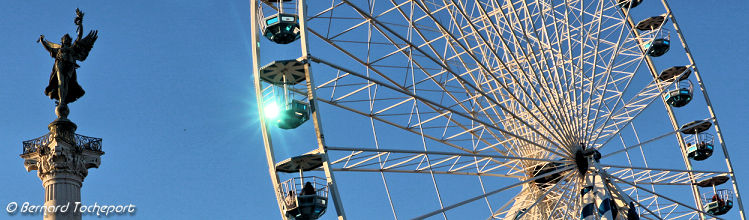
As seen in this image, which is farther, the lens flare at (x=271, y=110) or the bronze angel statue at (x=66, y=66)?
the lens flare at (x=271, y=110)

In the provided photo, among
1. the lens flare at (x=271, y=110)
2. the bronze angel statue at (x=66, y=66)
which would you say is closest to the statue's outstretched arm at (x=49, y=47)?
the bronze angel statue at (x=66, y=66)

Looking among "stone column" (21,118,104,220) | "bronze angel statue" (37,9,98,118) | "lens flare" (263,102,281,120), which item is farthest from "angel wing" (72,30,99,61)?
"lens flare" (263,102,281,120)

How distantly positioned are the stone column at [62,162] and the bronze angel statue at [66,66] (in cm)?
103

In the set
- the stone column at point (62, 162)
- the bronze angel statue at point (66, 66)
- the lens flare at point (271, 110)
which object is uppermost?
the bronze angel statue at point (66, 66)

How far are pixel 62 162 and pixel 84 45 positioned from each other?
13.4ft

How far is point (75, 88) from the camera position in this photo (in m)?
30.1

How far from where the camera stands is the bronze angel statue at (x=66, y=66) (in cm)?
2970

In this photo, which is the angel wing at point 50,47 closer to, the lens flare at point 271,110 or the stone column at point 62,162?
the stone column at point 62,162

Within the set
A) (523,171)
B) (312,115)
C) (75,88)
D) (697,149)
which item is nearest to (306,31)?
(312,115)

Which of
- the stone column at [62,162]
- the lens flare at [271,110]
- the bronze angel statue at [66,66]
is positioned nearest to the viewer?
the stone column at [62,162]

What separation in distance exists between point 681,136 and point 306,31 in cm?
2184

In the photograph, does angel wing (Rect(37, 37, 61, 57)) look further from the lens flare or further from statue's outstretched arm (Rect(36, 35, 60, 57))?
the lens flare

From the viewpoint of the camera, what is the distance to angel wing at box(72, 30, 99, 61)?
100ft

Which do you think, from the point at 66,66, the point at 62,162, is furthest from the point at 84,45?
the point at 62,162
